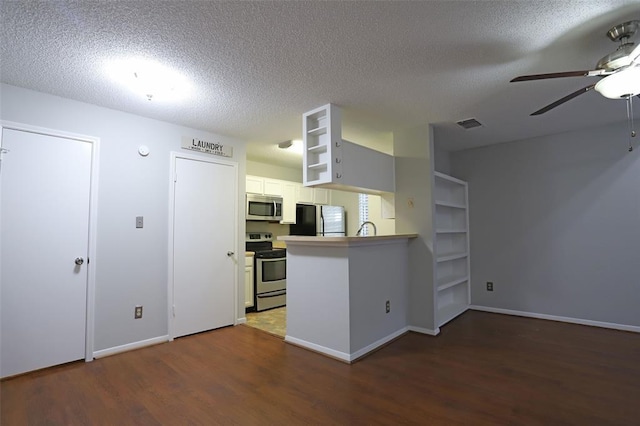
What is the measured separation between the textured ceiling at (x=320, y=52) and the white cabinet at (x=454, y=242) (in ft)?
4.96

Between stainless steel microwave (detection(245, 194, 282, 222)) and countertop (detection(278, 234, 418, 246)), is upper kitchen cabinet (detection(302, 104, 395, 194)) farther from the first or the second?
stainless steel microwave (detection(245, 194, 282, 222))

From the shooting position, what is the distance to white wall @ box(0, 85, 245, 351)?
2869mm

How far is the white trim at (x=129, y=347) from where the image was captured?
114 inches

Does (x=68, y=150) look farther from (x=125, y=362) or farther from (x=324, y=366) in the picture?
(x=324, y=366)

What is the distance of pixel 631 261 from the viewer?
11.7 feet

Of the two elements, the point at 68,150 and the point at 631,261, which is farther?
the point at 631,261

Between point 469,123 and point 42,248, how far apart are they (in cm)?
453

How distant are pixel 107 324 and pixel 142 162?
1.66 meters

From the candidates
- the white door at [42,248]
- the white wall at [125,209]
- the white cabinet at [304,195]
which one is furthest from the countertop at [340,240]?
the white cabinet at [304,195]

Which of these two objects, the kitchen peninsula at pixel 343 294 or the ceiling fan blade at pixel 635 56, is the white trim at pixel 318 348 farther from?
the ceiling fan blade at pixel 635 56

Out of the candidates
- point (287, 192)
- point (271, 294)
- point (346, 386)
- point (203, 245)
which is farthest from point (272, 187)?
point (346, 386)

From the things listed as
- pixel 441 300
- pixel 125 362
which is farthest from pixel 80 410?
pixel 441 300

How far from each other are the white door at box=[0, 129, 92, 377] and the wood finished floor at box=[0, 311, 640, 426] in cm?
23

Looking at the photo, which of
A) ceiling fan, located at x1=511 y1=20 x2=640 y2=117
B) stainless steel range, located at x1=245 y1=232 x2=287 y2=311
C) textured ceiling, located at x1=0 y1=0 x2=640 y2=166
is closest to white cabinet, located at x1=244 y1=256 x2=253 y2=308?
stainless steel range, located at x1=245 y1=232 x2=287 y2=311
